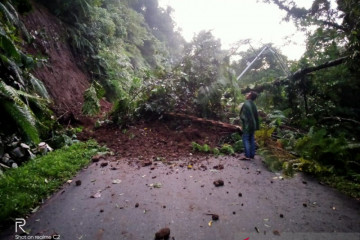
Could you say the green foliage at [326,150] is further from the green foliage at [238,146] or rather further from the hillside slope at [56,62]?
the hillside slope at [56,62]

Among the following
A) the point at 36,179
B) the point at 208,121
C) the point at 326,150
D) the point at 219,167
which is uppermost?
the point at 208,121

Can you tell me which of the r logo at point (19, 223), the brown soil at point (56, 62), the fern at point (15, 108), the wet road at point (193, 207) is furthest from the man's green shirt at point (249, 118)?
the brown soil at point (56, 62)

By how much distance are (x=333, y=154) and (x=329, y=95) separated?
5424mm

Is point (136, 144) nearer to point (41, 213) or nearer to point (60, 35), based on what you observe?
point (41, 213)

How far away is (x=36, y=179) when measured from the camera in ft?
11.2

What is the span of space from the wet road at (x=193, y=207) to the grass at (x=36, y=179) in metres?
0.17

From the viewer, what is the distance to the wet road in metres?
2.54

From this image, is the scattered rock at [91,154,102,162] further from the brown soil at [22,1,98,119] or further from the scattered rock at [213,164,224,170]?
the scattered rock at [213,164,224,170]

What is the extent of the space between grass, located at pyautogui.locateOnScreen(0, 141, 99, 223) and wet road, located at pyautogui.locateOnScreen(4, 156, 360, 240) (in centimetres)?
17

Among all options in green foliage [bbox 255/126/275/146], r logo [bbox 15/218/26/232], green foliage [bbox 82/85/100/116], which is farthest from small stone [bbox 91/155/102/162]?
green foliage [bbox 255/126/275/146]

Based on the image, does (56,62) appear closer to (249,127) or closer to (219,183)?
(249,127)

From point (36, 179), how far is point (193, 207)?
250 cm

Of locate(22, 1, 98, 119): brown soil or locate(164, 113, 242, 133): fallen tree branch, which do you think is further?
locate(22, 1, 98, 119): brown soil

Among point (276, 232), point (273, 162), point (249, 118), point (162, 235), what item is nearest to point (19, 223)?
point (162, 235)
